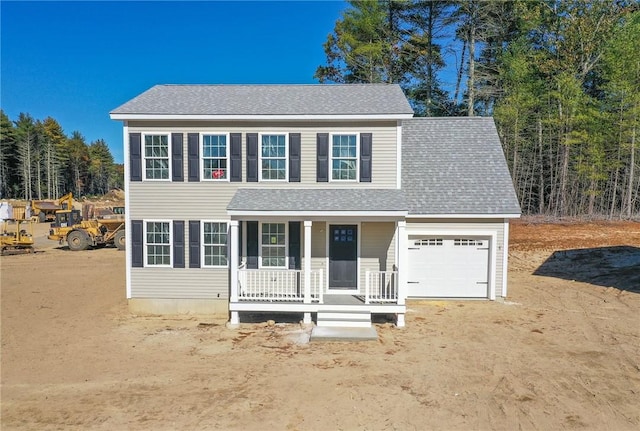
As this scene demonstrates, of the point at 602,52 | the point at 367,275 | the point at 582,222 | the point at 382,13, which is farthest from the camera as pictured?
the point at 382,13

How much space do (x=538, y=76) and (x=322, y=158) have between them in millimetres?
23748

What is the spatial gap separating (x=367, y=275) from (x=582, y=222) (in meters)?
18.7

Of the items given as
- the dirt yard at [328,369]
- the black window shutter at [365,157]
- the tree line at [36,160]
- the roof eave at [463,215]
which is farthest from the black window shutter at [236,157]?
the tree line at [36,160]

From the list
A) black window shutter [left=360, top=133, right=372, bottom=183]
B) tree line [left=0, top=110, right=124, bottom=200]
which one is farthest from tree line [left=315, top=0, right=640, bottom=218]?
tree line [left=0, top=110, right=124, bottom=200]

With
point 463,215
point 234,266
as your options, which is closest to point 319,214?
point 234,266

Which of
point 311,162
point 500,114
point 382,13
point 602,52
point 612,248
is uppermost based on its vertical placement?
point 382,13

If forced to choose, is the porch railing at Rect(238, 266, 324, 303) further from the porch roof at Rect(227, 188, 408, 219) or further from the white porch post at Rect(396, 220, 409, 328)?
the white porch post at Rect(396, 220, 409, 328)

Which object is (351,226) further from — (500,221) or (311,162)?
(500,221)

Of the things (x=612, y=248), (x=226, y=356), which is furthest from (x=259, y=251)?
(x=612, y=248)

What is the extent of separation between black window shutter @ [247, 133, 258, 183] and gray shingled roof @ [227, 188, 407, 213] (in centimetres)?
41

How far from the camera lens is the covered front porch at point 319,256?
33.0 ft

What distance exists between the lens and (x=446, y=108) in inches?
1152

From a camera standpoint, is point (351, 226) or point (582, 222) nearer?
point (351, 226)

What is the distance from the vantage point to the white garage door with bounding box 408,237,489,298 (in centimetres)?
1218
